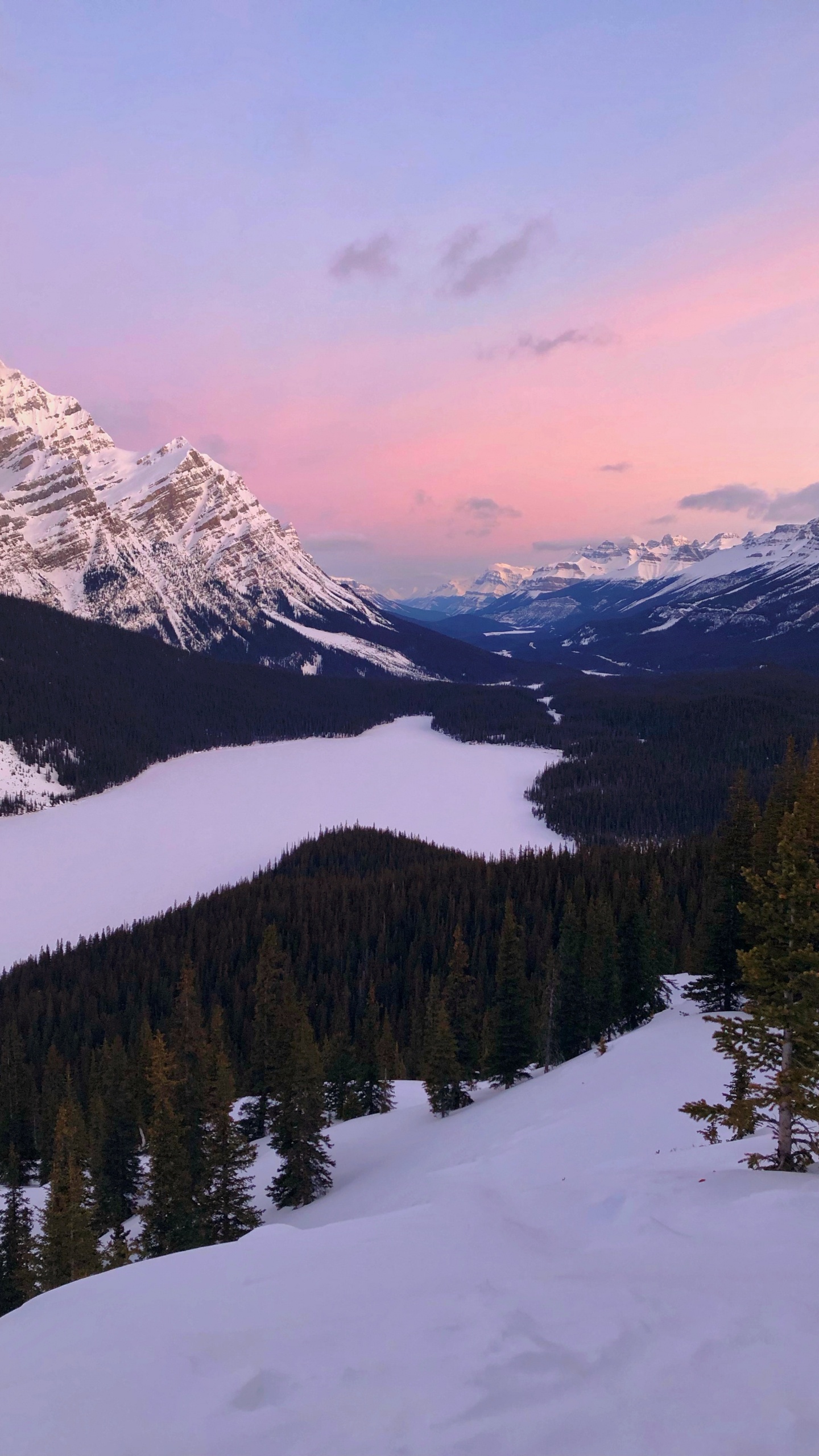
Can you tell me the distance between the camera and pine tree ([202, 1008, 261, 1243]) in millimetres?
33094

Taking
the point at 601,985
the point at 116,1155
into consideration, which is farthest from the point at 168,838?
the point at 601,985

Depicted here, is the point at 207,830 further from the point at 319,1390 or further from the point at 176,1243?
the point at 319,1390

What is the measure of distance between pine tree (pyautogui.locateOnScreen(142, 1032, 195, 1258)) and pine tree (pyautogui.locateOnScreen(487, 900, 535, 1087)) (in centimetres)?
1864

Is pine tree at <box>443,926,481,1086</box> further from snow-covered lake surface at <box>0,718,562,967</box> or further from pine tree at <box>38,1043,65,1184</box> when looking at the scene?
snow-covered lake surface at <box>0,718,562,967</box>

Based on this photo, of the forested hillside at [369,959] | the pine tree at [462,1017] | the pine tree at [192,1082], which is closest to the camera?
the pine tree at [192,1082]

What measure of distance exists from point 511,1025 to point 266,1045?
1852 cm

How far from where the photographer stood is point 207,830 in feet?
536

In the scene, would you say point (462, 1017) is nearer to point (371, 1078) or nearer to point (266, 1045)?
point (371, 1078)

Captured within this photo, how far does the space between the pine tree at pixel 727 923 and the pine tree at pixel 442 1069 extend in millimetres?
14250

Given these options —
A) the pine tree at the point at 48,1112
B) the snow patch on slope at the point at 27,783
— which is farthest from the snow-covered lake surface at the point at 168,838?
the pine tree at the point at 48,1112

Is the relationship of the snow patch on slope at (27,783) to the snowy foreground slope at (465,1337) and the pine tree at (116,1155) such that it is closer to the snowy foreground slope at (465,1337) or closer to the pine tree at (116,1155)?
the pine tree at (116,1155)

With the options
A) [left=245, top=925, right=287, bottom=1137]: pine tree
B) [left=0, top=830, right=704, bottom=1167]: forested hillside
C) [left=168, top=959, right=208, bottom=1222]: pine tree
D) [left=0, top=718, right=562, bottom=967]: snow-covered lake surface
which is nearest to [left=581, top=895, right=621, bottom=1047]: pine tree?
[left=0, top=830, right=704, bottom=1167]: forested hillside

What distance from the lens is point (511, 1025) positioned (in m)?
42.1

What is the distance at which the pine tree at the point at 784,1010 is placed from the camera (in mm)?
16250
